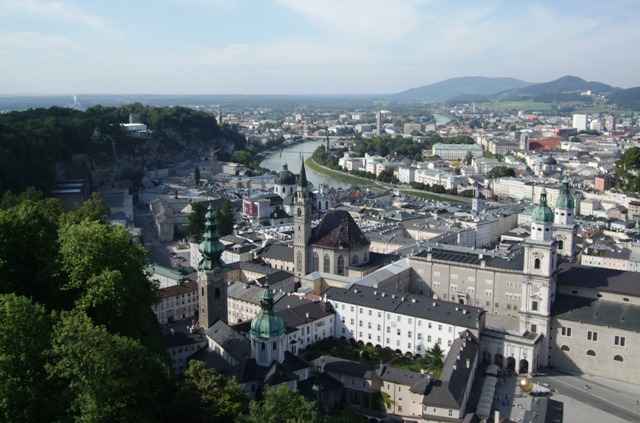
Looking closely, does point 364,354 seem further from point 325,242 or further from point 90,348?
point 90,348

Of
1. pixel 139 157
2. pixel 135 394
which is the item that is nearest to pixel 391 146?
pixel 139 157

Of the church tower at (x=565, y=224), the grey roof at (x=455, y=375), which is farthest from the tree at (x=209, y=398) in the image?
the church tower at (x=565, y=224)

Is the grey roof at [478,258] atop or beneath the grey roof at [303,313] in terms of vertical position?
atop

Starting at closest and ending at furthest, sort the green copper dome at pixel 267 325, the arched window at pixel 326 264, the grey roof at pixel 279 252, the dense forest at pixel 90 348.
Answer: the dense forest at pixel 90 348 → the green copper dome at pixel 267 325 → the arched window at pixel 326 264 → the grey roof at pixel 279 252

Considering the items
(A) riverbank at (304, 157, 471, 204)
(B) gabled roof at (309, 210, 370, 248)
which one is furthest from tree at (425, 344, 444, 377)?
(A) riverbank at (304, 157, 471, 204)

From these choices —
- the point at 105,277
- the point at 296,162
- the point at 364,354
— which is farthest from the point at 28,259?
the point at 296,162

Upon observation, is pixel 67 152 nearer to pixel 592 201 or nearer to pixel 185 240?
pixel 185 240

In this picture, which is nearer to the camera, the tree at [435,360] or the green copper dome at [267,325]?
the green copper dome at [267,325]

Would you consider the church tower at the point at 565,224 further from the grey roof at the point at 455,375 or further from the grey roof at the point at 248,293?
the grey roof at the point at 248,293
